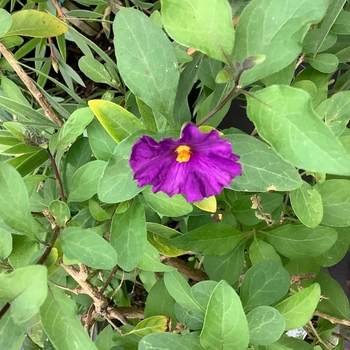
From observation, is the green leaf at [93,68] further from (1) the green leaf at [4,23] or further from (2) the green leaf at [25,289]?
(2) the green leaf at [25,289]

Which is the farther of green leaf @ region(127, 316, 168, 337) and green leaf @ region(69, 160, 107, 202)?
green leaf @ region(127, 316, 168, 337)

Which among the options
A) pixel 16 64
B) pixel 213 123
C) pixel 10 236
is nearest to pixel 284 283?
pixel 213 123

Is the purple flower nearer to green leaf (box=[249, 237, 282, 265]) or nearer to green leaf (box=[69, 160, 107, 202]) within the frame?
green leaf (box=[69, 160, 107, 202])

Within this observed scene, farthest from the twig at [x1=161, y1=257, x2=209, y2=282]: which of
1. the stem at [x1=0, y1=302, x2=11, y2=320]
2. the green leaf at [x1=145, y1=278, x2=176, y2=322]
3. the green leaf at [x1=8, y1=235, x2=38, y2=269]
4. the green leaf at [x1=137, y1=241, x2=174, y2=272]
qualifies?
the stem at [x1=0, y1=302, x2=11, y2=320]

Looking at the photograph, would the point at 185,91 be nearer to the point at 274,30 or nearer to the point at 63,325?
the point at 274,30

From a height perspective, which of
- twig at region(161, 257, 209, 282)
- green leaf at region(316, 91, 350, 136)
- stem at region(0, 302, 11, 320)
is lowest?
twig at region(161, 257, 209, 282)

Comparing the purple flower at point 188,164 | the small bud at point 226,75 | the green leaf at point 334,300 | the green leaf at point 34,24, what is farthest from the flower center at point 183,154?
the green leaf at point 334,300
